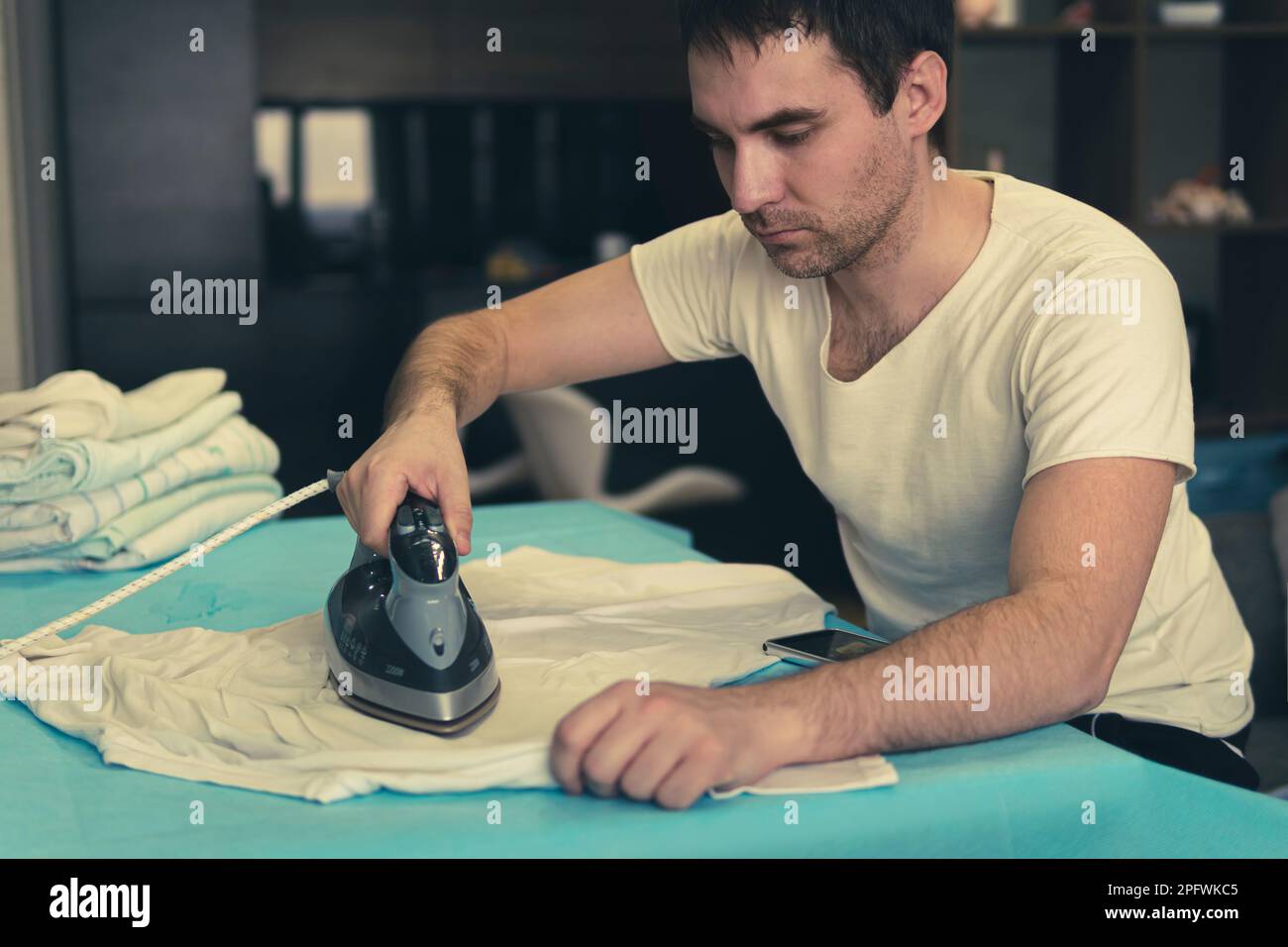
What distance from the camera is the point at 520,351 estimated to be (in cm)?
156

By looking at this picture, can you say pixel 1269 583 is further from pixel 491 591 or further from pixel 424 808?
pixel 424 808

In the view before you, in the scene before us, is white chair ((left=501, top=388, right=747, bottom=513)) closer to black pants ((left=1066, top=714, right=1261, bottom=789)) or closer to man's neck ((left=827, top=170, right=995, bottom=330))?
man's neck ((left=827, top=170, right=995, bottom=330))

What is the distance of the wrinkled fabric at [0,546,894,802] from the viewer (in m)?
0.83

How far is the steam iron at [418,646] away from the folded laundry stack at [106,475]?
0.53 meters

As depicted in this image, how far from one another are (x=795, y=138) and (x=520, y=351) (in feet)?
1.55

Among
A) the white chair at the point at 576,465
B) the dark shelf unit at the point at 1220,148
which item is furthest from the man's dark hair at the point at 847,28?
the dark shelf unit at the point at 1220,148

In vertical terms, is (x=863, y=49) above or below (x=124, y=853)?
above

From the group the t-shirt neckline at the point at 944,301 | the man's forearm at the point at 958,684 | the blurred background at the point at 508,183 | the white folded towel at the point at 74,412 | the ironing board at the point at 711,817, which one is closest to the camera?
the ironing board at the point at 711,817

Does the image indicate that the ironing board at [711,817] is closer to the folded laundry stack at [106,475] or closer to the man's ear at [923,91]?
the folded laundry stack at [106,475]

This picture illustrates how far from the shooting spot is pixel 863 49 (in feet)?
3.92

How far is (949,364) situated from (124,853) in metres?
0.82

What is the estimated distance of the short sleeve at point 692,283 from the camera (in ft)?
5.08

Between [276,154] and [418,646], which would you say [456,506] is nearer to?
[418,646]

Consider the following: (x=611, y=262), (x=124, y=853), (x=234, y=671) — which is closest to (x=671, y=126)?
(x=611, y=262)
